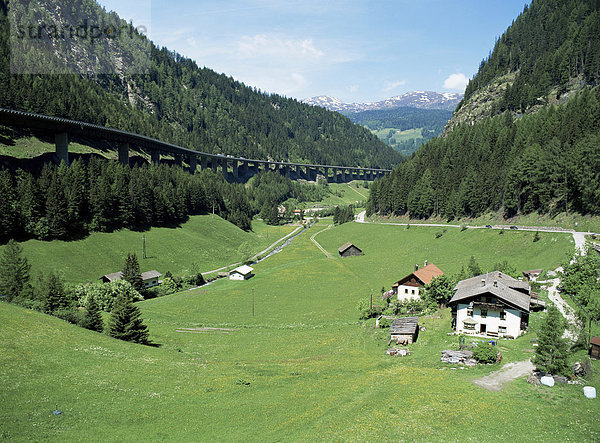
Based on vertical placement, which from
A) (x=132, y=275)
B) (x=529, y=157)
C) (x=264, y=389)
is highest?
(x=529, y=157)

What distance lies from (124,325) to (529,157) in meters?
103

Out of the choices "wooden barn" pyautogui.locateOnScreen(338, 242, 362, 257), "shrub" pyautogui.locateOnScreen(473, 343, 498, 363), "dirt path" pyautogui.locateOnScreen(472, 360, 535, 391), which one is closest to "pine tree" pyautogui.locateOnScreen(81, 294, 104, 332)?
"dirt path" pyautogui.locateOnScreen(472, 360, 535, 391)

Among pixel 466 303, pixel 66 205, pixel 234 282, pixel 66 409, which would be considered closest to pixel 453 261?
pixel 466 303

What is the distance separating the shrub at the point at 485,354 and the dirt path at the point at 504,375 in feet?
3.83

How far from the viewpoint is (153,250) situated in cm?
10519

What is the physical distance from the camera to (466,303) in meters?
44.9

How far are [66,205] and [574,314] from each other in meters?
104

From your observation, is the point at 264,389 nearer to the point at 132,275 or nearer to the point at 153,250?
the point at 132,275

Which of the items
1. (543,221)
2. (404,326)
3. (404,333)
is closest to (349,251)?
(543,221)

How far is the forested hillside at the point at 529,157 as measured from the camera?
9056 centimetres

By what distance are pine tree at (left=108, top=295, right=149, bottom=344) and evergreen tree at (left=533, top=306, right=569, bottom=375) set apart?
4086 centimetres

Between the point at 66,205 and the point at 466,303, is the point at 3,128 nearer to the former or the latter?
the point at 66,205

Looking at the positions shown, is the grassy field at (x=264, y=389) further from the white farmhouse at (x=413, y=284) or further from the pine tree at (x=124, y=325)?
the white farmhouse at (x=413, y=284)

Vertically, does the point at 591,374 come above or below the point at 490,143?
below
